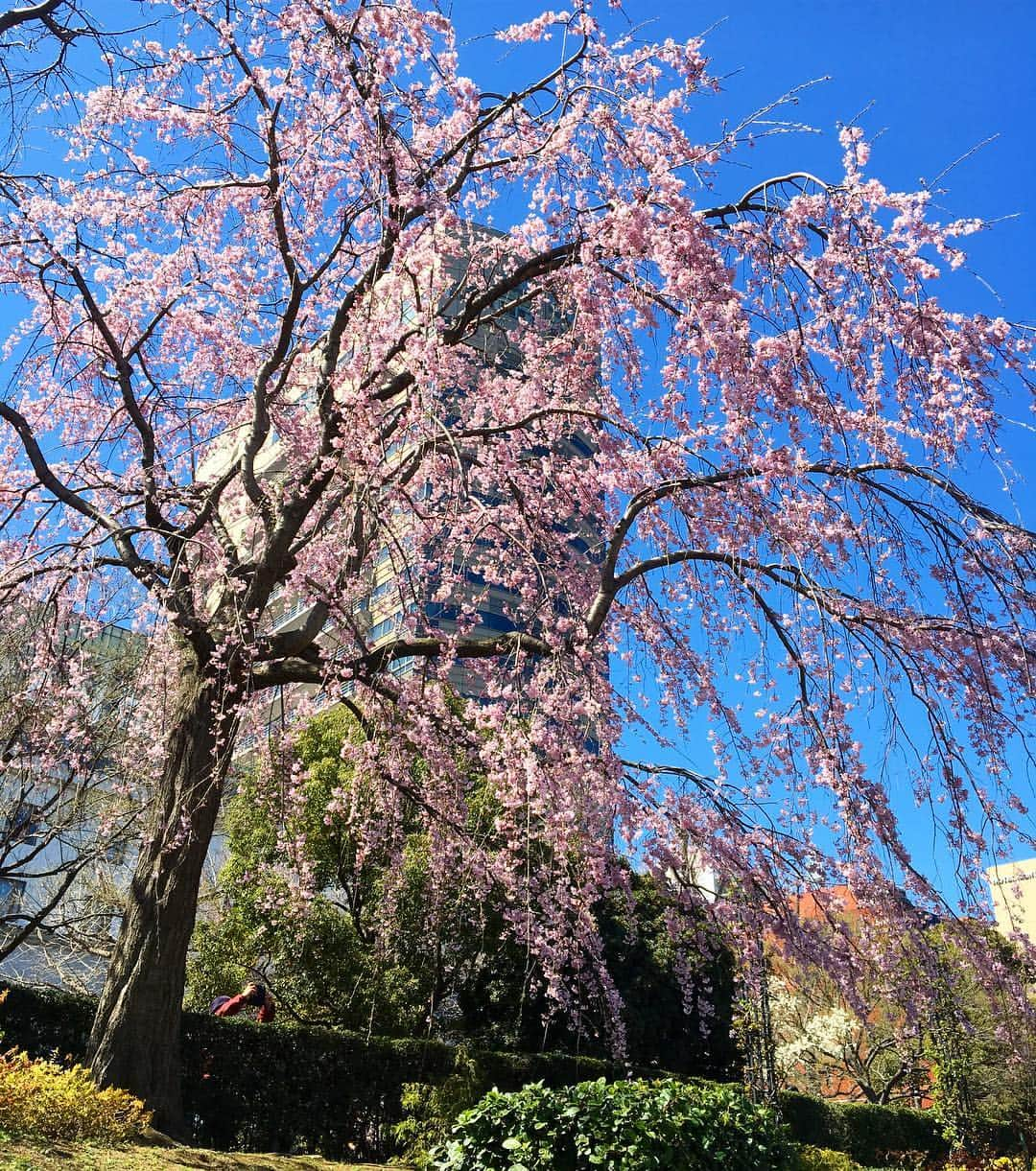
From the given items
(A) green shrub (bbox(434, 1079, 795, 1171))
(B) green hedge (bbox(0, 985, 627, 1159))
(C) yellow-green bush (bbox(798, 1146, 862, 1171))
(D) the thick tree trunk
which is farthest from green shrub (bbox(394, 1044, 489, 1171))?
(C) yellow-green bush (bbox(798, 1146, 862, 1171))

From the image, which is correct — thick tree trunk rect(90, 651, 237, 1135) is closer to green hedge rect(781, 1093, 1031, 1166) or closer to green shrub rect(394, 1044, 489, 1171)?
green shrub rect(394, 1044, 489, 1171)

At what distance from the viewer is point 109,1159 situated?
482 cm

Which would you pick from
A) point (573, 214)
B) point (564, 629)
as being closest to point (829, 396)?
point (573, 214)

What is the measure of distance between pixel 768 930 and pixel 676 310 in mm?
4574

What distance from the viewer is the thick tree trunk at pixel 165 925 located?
6.04 meters

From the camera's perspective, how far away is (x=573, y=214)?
6.36 meters

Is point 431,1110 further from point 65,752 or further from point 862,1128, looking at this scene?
point 862,1128

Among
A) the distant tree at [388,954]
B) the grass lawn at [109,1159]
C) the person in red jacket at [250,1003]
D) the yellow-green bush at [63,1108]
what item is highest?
the distant tree at [388,954]

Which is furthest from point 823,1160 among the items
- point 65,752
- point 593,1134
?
point 65,752

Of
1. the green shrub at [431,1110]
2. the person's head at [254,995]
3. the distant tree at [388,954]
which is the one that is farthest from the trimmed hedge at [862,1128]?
the person's head at [254,995]

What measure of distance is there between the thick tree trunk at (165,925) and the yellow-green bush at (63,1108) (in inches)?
17.6

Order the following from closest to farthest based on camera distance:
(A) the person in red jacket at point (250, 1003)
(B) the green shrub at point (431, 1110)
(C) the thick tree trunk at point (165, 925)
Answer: (C) the thick tree trunk at point (165, 925)
(B) the green shrub at point (431, 1110)
(A) the person in red jacket at point (250, 1003)

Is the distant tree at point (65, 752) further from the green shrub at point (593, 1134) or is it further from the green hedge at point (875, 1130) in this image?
the green hedge at point (875, 1130)

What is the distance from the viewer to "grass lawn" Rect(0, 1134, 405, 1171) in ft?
14.4
